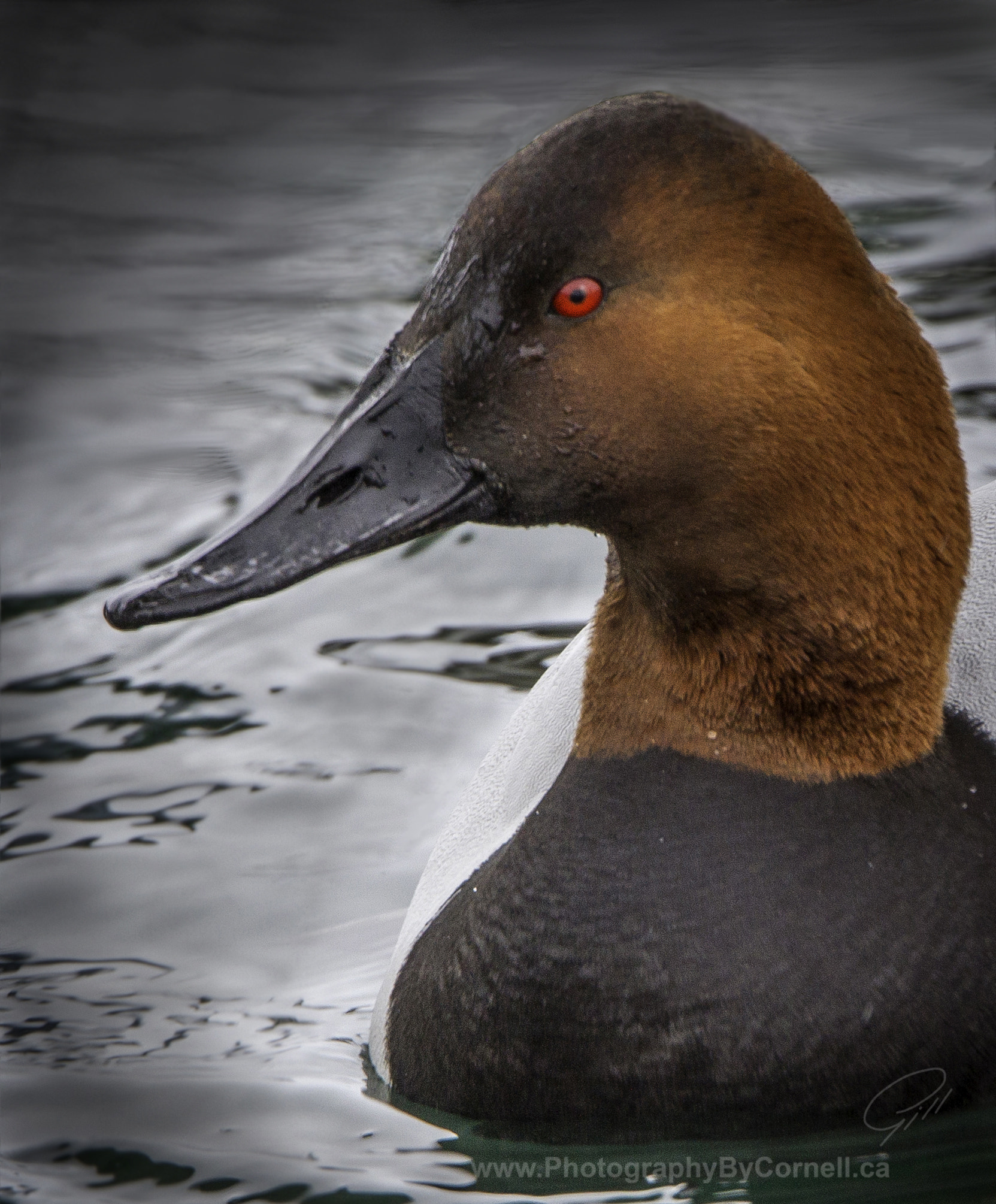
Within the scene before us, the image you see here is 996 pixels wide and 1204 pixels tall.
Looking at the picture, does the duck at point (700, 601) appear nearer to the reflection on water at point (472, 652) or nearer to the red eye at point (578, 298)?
the red eye at point (578, 298)

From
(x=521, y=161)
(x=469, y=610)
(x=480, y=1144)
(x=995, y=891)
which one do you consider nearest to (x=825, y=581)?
(x=995, y=891)

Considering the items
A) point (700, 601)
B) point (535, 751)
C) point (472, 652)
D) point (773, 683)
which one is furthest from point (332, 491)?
point (472, 652)

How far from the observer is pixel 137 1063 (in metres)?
3.63

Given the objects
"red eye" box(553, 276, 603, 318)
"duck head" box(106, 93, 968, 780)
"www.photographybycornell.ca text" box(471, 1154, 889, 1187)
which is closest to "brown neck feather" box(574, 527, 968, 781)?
"duck head" box(106, 93, 968, 780)

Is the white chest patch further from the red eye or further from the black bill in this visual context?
the red eye

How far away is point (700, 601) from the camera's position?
297 centimetres

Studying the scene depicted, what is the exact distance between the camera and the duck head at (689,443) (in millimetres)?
2740

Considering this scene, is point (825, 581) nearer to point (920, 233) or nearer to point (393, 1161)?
point (393, 1161)

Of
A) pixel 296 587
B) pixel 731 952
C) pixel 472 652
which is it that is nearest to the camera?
pixel 731 952

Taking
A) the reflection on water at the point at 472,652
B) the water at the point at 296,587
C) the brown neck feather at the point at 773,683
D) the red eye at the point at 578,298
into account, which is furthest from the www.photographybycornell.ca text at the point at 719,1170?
→ the reflection on water at the point at 472,652

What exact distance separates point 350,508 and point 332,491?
42 millimetres

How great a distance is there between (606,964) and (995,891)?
2.07 feet

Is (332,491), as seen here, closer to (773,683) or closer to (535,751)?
(773,683)

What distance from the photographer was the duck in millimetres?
2762
